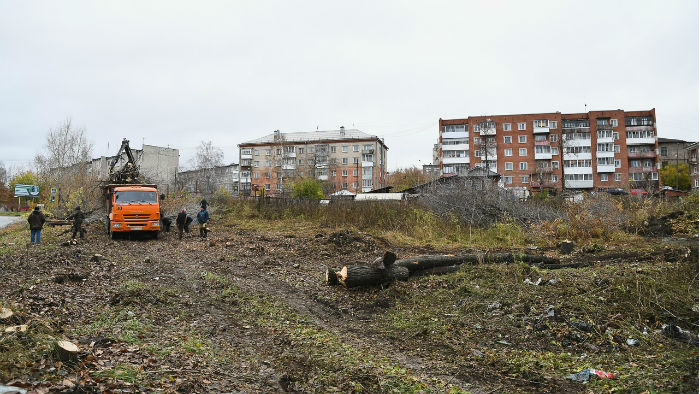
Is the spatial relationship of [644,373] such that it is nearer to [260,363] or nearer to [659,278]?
[659,278]

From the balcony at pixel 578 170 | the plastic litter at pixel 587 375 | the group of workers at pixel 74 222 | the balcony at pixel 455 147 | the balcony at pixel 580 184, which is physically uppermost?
the balcony at pixel 455 147

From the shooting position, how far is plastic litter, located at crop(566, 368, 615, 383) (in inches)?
168

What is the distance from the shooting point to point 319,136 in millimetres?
73562

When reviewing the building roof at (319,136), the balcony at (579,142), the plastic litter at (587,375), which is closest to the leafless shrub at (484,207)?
the plastic litter at (587,375)

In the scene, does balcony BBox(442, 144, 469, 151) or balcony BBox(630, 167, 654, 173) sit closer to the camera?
balcony BBox(630, 167, 654, 173)

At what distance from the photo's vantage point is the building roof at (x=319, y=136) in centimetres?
7100

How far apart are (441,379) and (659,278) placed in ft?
12.9

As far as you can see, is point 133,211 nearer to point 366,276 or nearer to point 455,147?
point 366,276

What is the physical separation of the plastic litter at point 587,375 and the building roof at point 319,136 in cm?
6591

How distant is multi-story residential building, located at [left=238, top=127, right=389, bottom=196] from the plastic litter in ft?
202

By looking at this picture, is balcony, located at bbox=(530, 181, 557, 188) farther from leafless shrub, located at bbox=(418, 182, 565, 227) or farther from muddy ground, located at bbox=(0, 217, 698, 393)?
muddy ground, located at bbox=(0, 217, 698, 393)

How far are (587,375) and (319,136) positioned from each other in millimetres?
70705

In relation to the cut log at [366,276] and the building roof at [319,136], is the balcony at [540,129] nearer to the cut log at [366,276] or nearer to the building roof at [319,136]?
the building roof at [319,136]

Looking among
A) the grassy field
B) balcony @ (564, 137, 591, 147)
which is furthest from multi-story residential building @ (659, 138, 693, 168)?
the grassy field
